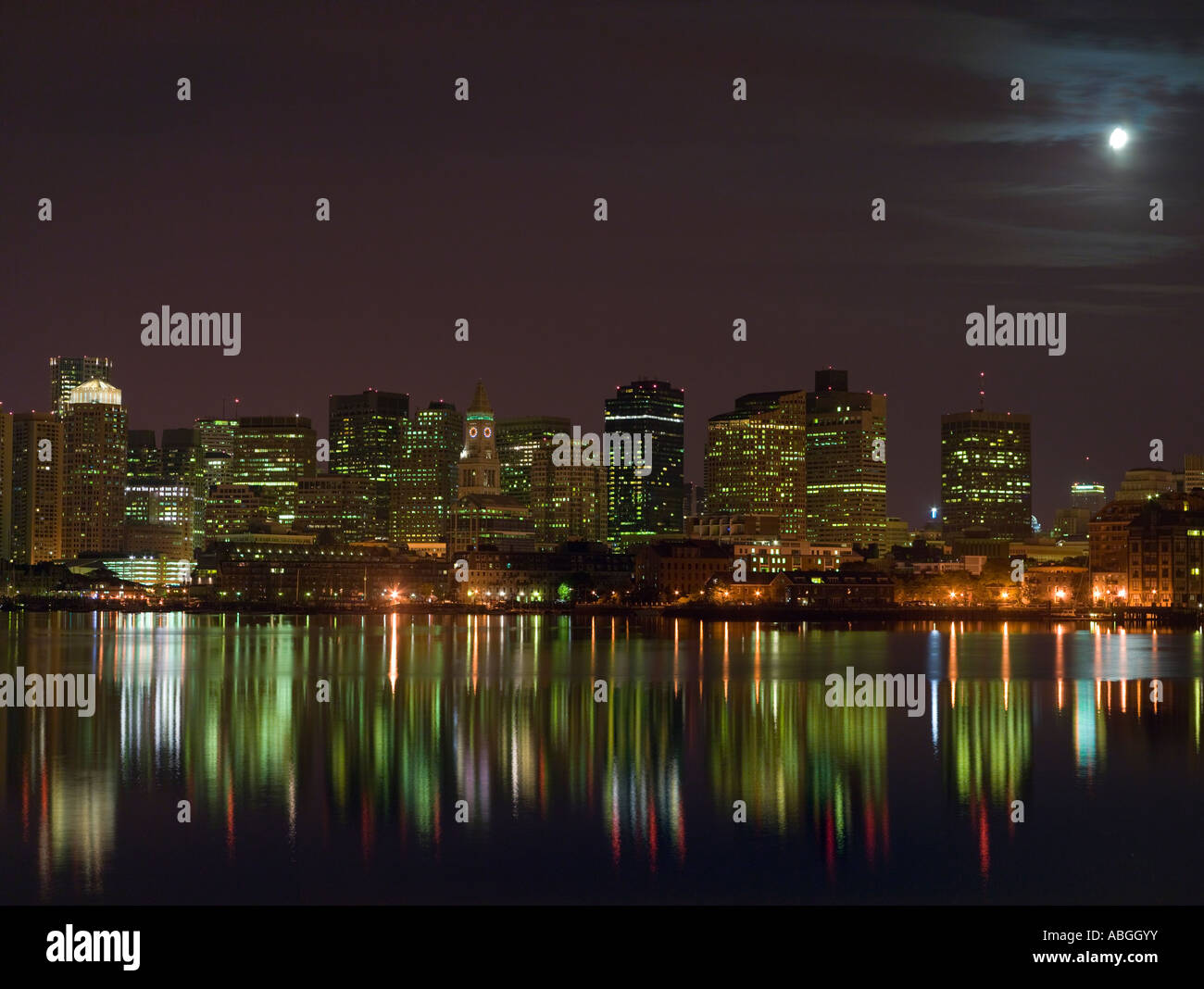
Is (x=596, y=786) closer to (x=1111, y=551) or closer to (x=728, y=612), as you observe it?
(x=728, y=612)

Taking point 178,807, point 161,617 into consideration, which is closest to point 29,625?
point 161,617

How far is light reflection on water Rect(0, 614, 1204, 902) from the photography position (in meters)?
29.7

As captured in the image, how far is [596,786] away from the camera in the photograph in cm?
3825

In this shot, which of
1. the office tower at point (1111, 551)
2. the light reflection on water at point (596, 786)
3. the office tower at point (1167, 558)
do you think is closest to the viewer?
the light reflection on water at point (596, 786)

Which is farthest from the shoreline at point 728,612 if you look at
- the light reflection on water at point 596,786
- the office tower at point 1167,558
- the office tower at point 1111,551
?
the light reflection on water at point 596,786

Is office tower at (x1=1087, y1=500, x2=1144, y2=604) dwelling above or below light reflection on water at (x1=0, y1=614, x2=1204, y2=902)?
above

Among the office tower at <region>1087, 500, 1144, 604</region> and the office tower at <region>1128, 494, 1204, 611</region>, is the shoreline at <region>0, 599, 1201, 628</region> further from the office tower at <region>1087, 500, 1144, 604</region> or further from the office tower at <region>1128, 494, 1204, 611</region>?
the office tower at <region>1087, 500, 1144, 604</region>

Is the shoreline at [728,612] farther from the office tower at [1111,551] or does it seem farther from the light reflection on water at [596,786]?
the light reflection on water at [596,786]

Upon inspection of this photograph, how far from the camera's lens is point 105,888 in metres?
28.9

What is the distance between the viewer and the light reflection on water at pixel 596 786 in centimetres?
2972

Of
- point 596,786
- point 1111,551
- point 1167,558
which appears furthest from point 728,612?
point 596,786

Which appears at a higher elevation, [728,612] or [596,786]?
[596,786]

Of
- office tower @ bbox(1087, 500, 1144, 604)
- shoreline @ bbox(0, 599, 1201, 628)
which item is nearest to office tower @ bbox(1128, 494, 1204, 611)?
office tower @ bbox(1087, 500, 1144, 604)
